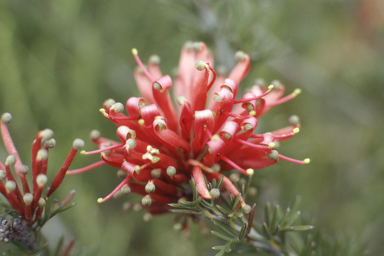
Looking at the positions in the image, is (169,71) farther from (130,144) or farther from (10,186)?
(10,186)

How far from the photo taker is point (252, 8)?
1298mm

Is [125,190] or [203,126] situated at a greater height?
[203,126]

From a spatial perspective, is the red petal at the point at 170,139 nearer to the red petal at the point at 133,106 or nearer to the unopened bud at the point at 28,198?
the red petal at the point at 133,106

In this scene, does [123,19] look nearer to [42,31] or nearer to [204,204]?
[42,31]

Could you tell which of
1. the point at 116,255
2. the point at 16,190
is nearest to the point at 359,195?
the point at 116,255

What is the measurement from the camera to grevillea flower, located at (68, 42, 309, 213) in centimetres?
74

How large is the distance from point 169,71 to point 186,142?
98 centimetres

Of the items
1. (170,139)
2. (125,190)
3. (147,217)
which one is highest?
(170,139)

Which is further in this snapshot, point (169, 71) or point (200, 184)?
point (169, 71)

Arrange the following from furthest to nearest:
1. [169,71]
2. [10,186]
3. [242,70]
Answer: [169,71]
[242,70]
[10,186]

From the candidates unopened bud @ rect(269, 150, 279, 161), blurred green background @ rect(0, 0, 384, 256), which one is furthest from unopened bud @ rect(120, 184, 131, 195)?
blurred green background @ rect(0, 0, 384, 256)

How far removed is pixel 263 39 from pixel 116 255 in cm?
101

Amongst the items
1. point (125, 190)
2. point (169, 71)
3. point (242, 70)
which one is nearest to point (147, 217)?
point (125, 190)

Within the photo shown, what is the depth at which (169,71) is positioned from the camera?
1720mm
